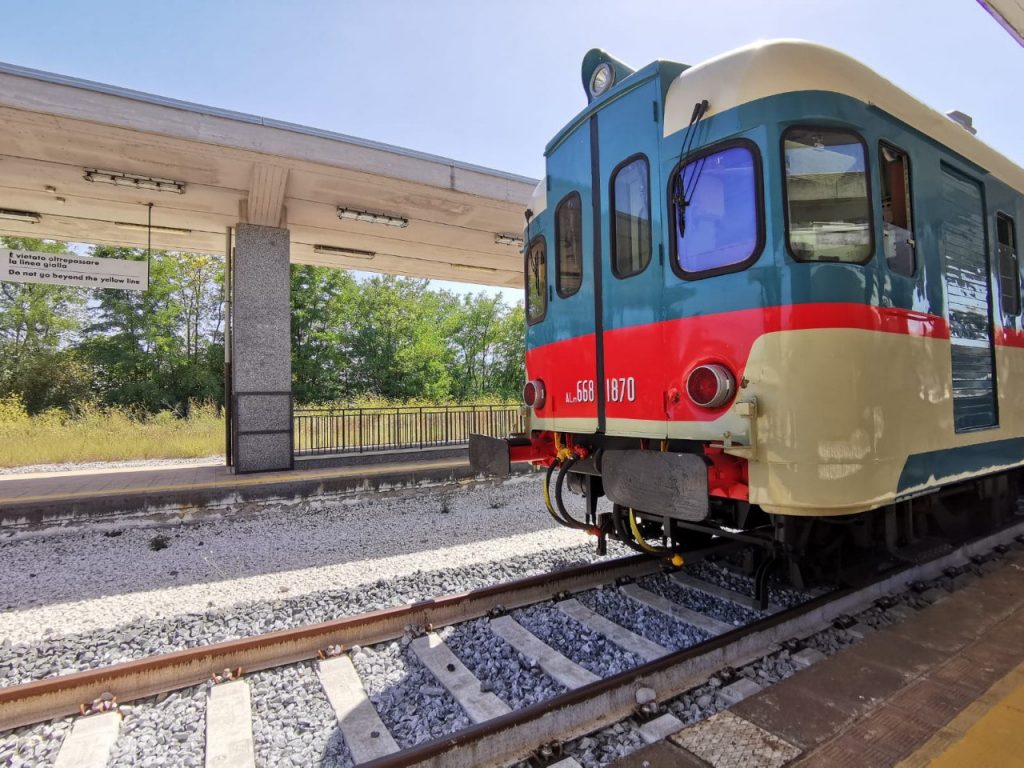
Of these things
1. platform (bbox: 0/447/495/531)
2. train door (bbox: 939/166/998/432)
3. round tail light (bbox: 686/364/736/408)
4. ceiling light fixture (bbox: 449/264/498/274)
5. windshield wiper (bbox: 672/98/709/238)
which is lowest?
platform (bbox: 0/447/495/531)

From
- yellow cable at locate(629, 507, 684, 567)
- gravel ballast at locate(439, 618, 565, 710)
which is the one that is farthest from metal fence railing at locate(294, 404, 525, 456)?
gravel ballast at locate(439, 618, 565, 710)

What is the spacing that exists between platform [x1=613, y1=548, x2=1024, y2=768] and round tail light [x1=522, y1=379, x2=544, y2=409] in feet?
8.00

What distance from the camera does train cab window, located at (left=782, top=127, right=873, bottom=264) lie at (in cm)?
283

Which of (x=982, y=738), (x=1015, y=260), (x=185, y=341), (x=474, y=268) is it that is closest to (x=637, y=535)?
(x=982, y=738)

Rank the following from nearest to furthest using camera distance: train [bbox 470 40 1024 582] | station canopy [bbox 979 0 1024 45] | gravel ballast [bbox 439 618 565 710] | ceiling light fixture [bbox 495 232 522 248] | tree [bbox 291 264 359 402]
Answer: train [bbox 470 40 1024 582] → gravel ballast [bbox 439 618 565 710] → station canopy [bbox 979 0 1024 45] → ceiling light fixture [bbox 495 232 522 248] → tree [bbox 291 264 359 402]

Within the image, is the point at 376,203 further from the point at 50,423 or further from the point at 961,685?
the point at 50,423

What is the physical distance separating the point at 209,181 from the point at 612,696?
9208 millimetres

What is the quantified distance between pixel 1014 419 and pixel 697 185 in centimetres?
336

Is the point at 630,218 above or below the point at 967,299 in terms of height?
above

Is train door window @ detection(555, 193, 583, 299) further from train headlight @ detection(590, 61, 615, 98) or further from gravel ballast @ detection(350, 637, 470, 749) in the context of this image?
gravel ballast @ detection(350, 637, 470, 749)

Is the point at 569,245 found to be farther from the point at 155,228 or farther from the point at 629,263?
the point at 155,228

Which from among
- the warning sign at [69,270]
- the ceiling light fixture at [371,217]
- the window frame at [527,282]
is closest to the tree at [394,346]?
the ceiling light fixture at [371,217]

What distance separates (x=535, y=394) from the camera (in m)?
4.46

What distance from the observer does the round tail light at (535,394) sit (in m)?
4.43
